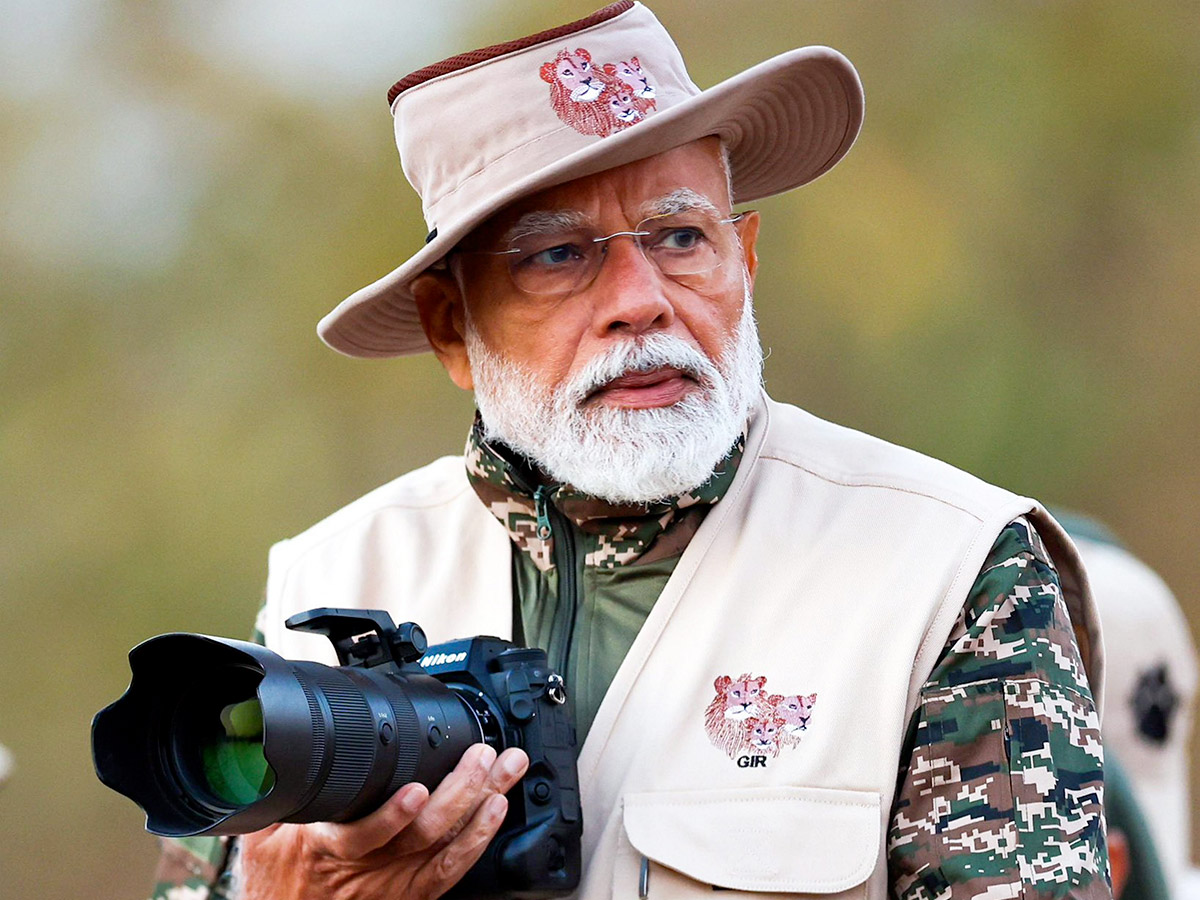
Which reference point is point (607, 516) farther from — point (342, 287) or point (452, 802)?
point (342, 287)

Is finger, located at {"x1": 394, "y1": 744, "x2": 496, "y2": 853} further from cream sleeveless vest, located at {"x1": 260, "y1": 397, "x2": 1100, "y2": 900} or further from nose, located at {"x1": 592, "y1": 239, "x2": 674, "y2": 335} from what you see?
nose, located at {"x1": 592, "y1": 239, "x2": 674, "y2": 335}

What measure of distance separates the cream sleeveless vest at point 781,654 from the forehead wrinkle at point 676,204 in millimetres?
308

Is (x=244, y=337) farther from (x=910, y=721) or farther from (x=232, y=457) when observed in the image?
(x=910, y=721)

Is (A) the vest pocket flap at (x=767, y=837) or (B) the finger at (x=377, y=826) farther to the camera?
(A) the vest pocket flap at (x=767, y=837)

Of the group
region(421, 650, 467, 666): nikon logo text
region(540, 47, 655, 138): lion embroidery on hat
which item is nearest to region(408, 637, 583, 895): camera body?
region(421, 650, 467, 666): nikon logo text

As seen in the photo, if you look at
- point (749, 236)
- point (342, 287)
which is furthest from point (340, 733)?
point (342, 287)

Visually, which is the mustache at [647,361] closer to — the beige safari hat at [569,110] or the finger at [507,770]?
the beige safari hat at [569,110]

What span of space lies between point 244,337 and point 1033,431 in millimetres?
3349

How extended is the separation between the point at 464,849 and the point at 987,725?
0.59 metres

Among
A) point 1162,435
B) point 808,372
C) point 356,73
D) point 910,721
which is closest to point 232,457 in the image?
point 356,73

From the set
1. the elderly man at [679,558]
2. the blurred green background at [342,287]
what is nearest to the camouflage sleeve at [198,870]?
the elderly man at [679,558]

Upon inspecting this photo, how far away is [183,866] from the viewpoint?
231cm

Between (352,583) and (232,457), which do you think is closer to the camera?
(352,583)

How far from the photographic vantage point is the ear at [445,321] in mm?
2338
